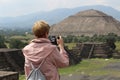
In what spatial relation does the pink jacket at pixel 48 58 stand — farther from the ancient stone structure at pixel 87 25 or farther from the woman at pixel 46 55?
the ancient stone structure at pixel 87 25

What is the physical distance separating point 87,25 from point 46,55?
399 ft

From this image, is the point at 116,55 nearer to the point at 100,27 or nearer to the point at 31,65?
the point at 31,65

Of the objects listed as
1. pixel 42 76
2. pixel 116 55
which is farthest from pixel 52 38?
pixel 116 55

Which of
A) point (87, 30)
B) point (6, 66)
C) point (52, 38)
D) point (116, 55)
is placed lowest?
point (87, 30)

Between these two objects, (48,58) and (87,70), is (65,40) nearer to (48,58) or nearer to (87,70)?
(87,70)

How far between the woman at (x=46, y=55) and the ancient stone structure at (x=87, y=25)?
367ft

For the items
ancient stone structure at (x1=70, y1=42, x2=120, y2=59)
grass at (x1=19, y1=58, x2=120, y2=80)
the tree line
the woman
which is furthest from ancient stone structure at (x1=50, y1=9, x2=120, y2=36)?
the woman

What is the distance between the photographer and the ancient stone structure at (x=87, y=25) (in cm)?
11931

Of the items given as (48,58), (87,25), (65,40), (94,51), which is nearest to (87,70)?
(94,51)

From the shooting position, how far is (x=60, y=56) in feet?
14.0

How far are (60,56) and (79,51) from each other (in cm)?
3387

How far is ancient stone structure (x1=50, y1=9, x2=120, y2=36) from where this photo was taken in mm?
119312

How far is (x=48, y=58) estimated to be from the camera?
168 inches

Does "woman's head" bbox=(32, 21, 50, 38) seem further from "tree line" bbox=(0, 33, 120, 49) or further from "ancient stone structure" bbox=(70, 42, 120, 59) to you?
"ancient stone structure" bbox=(70, 42, 120, 59)
